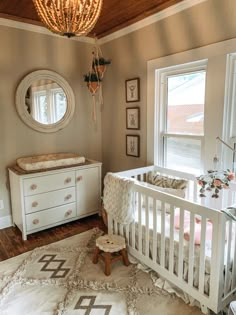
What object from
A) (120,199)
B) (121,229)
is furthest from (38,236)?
(120,199)

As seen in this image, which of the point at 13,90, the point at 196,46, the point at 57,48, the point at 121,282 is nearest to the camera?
the point at 121,282

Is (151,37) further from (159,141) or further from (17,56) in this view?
(17,56)

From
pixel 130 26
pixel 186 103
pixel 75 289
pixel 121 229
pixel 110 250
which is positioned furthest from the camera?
pixel 130 26

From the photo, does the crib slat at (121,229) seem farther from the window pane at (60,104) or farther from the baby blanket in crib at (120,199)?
the window pane at (60,104)

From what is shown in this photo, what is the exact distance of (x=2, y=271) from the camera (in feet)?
6.98

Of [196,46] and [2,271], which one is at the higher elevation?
[196,46]

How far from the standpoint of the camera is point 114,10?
2578 mm

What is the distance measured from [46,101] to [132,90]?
1.13 metres

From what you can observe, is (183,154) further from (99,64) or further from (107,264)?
(99,64)

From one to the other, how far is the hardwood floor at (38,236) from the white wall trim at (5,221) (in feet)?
0.20

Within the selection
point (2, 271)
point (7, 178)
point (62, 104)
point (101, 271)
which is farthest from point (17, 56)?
point (101, 271)

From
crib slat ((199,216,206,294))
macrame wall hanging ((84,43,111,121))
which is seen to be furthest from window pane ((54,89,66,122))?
crib slat ((199,216,206,294))

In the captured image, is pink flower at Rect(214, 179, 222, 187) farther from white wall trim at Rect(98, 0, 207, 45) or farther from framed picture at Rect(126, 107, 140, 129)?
white wall trim at Rect(98, 0, 207, 45)

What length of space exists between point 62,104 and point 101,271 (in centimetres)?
216
